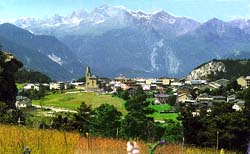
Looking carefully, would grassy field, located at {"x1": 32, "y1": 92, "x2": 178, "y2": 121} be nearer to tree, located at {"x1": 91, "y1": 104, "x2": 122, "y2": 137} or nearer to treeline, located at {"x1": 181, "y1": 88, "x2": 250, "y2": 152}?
tree, located at {"x1": 91, "y1": 104, "x2": 122, "y2": 137}

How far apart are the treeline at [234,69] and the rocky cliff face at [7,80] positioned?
150482 millimetres

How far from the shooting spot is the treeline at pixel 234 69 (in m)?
180

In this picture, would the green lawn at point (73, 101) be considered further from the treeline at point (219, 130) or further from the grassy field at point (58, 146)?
the grassy field at point (58, 146)

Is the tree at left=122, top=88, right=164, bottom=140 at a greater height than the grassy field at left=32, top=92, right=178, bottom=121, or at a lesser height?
greater

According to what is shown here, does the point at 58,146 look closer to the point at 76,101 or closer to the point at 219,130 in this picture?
the point at 219,130

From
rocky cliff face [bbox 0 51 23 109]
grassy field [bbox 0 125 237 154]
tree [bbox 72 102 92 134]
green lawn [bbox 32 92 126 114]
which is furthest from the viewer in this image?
green lawn [bbox 32 92 126 114]

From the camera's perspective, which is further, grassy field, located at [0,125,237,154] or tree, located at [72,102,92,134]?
tree, located at [72,102,92,134]

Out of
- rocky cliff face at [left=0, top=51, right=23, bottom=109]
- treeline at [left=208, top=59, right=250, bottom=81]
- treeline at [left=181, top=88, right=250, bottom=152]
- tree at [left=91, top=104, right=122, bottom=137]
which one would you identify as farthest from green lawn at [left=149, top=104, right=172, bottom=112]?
treeline at [left=181, top=88, right=250, bottom=152]

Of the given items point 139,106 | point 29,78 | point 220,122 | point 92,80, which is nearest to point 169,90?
point 92,80

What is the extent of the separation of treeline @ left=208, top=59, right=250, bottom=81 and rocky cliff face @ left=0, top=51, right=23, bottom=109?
150482 mm

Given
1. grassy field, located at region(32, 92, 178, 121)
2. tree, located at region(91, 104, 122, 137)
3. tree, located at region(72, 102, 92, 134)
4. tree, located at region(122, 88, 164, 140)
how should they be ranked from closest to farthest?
1. tree, located at region(72, 102, 92, 134)
2. tree, located at region(91, 104, 122, 137)
3. tree, located at region(122, 88, 164, 140)
4. grassy field, located at region(32, 92, 178, 121)

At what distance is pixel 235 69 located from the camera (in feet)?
631

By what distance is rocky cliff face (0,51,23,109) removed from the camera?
99.8 ft

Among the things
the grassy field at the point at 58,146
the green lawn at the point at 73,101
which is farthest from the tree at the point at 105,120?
the green lawn at the point at 73,101
